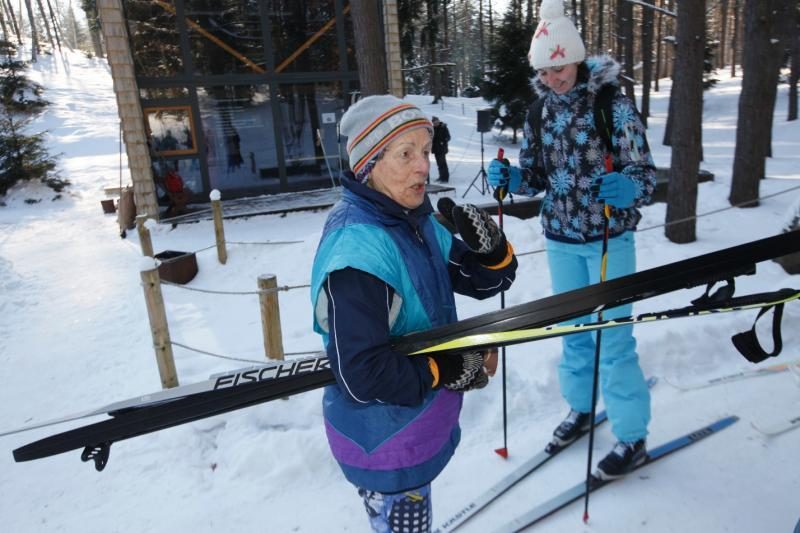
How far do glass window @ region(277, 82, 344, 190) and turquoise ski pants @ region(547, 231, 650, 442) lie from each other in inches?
377

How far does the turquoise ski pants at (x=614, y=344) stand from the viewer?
2730 millimetres

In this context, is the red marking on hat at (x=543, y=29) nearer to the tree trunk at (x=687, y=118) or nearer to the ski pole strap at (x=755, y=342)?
the ski pole strap at (x=755, y=342)

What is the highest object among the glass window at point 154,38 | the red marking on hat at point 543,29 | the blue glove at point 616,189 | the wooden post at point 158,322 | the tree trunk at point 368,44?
the glass window at point 154,38

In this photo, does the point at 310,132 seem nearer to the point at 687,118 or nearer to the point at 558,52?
the point at 687,118

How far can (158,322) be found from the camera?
424cm

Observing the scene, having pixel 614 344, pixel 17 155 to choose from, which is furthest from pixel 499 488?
pixel 17 155

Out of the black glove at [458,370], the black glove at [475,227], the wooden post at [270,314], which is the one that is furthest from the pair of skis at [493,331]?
the wooden post at [270,314]

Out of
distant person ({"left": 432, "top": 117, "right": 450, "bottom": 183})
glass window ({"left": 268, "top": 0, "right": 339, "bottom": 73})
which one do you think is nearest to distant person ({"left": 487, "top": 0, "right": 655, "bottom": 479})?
glass window ({"left": 268, "top": 0, "right": 339, "bottom": 73})

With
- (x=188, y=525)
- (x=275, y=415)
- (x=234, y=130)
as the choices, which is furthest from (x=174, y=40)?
(x=188, y=525)

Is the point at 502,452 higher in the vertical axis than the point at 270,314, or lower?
lower

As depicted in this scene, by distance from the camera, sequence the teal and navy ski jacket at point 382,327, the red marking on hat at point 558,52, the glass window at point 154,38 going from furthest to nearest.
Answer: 1. the glass window at point 154,38
2. the red marking on hat at point 558,52
3. the teal and navy ski jacket at point 382,327

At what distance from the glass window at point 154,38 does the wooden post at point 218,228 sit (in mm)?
4386

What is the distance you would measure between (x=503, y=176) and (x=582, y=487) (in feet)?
5.56

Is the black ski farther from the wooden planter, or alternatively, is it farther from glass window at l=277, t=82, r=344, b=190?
glass window at l=277, t=82, r=344, b=190
